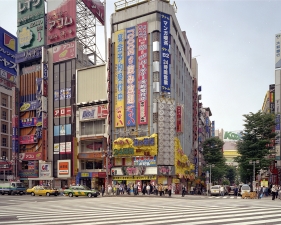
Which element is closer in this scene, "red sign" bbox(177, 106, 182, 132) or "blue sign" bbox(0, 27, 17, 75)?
"red sign" bbox(177, 106, 182, 132)

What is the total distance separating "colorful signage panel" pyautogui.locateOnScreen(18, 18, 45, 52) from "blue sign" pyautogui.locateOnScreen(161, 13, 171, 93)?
2550 cm

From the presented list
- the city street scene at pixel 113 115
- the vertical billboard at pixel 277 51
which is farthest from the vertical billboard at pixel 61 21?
the vertical billboard at pixel 277 51

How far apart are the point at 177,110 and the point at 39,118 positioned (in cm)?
2512

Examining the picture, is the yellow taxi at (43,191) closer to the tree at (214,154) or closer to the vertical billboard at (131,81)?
the vertical billboard at (131,81)

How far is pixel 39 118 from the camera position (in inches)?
2419

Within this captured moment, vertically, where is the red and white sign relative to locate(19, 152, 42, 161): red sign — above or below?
above

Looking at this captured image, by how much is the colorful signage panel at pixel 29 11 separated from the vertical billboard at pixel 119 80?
21038 mm

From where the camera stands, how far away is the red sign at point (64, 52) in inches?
2389

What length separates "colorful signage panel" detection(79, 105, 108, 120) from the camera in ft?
183

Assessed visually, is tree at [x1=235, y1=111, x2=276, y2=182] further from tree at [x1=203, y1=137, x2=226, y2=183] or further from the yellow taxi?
the yellow taxi

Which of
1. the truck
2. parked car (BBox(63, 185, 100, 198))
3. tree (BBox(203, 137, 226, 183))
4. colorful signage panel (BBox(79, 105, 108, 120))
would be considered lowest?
the truck

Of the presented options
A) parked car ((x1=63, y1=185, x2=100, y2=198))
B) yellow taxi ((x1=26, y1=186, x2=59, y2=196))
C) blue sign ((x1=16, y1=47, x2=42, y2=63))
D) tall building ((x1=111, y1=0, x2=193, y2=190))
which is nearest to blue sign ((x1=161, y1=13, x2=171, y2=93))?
tall building ((x1=111, y1=0, x2=193, y2=190))

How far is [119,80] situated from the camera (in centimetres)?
5353

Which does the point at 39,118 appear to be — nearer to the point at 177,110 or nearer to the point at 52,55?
the point at 52,55
